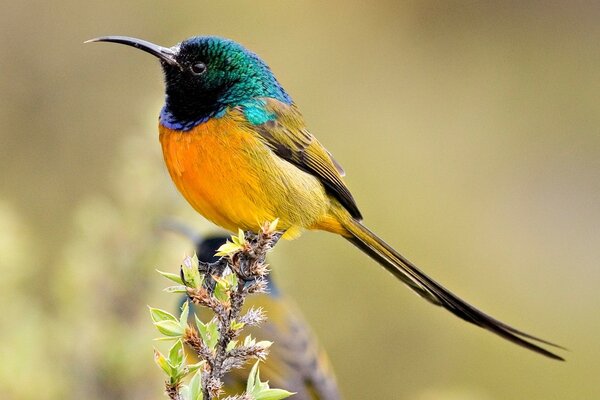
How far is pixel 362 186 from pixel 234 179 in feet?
18.8

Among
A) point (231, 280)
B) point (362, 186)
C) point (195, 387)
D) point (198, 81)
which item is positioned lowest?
point (195, 387)

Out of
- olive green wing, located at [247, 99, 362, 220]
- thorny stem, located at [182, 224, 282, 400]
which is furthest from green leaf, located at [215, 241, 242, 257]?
olive green wing, located at [247, 99, 362, 220]

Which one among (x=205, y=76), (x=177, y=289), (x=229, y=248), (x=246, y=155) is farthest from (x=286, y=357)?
(x=177, y=289)

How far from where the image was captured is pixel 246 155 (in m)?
3.28

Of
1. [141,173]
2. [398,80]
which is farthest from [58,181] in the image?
[398,80]

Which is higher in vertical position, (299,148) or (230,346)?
(299,148)

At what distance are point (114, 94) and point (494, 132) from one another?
5307 millimetres

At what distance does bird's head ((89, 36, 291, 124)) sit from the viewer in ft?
10.9

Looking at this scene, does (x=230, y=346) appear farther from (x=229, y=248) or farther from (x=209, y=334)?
(x=229, y=248)

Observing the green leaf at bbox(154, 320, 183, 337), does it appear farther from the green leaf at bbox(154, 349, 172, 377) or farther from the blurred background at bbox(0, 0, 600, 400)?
the blurred background at bbox(0, 0, 600, 400)

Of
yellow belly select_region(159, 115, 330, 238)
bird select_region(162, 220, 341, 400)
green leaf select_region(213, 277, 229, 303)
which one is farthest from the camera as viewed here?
bird select_region(162, 220, 341, 400)

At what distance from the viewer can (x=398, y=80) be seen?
12031 millimetres

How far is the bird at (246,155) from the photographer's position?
10.3 ft

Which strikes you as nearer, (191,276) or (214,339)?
(214,339)
